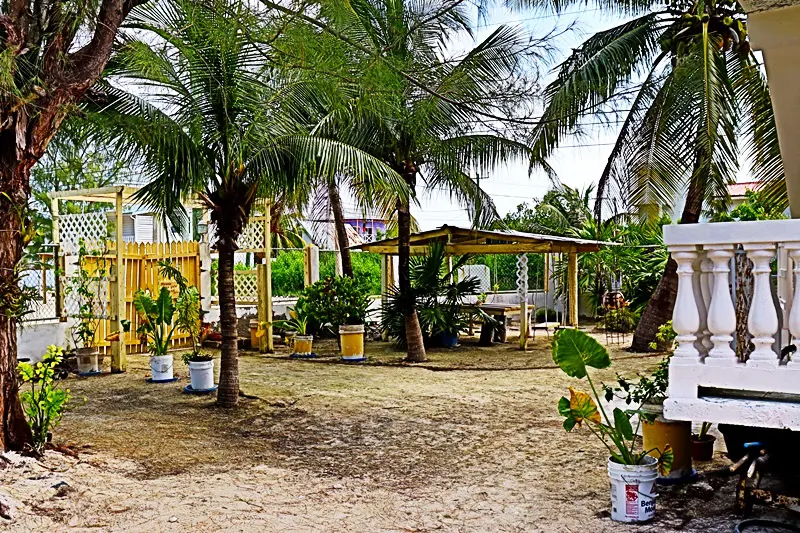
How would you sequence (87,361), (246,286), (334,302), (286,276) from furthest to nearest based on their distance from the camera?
1. (286,276)
2. (246,286)
3. (334,302)
4. (87,361)

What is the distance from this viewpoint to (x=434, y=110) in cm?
962

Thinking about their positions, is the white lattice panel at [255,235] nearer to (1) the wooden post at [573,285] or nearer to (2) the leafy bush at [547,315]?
(1) the wooden post at [573,285]

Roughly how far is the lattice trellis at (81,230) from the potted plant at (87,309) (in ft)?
0.68

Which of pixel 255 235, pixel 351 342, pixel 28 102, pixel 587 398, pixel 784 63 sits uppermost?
pixel 28 102

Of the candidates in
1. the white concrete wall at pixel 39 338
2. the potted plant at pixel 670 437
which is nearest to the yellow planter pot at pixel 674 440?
the potted plant at pixel 670 437

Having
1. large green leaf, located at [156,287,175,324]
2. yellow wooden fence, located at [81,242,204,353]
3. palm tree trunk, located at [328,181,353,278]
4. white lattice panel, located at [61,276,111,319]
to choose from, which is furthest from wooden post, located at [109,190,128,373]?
palm tree trunk, located at [328,181,353,278]

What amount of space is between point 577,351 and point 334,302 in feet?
31.1

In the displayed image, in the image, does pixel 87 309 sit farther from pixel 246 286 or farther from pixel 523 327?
pixel 523 327

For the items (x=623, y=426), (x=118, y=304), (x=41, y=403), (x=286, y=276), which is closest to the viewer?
(x=623, y=426)

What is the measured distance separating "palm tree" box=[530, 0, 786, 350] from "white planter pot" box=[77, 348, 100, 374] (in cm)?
663

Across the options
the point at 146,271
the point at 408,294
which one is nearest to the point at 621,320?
the point at 408,294

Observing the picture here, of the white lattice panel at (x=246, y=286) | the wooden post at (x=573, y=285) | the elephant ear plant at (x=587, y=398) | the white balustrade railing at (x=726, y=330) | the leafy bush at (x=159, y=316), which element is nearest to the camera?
the white balustrade railing at (x=726, y=330)

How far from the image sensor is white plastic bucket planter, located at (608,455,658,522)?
453 centimetres

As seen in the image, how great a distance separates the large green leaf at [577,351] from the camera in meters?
4.71
